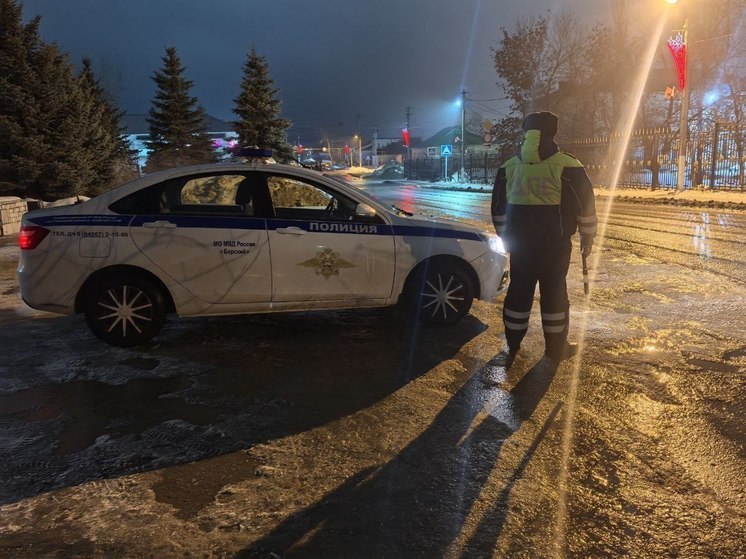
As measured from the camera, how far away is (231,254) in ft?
16.8

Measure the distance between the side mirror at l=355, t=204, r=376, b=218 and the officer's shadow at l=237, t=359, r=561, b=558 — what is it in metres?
2.14

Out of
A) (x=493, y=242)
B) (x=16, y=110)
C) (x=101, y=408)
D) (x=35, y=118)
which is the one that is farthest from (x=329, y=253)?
(x=16, y=110)

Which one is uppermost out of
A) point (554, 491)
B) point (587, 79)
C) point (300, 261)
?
point (587, 79)

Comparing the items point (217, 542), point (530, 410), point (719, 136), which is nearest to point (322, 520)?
point (217, 542)

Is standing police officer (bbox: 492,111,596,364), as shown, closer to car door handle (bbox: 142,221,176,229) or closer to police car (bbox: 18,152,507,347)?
police car (bbox: 18,152,507,347)

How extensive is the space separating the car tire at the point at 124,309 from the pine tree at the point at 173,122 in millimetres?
23593

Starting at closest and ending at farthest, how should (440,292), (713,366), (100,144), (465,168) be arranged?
(713,366) < (440,292) < (100,144) < (465,168)

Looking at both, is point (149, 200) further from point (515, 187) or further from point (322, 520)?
point (322, 520)

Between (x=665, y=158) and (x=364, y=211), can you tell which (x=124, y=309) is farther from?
(x=665, y=158)

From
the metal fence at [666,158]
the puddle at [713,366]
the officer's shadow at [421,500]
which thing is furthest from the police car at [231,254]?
the metal fence at [666,158]

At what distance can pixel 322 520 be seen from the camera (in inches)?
108

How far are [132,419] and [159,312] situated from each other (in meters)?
1.45

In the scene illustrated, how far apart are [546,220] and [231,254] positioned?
2.63m

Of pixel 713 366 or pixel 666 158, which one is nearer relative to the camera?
pixel 713 366
